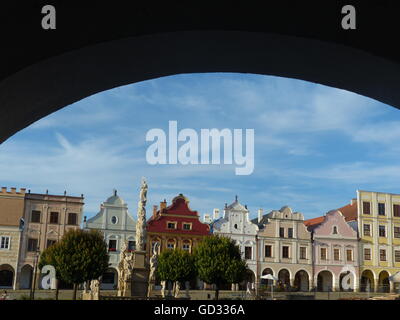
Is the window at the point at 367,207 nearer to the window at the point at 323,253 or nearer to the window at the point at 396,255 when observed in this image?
the window at the point at 396,255

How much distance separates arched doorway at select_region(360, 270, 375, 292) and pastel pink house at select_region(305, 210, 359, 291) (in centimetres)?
68

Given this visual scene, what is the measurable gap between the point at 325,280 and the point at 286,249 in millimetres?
4990

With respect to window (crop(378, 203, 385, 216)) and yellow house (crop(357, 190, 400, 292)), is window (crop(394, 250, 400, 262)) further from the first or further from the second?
window (crop(378, 203, 385, 216))

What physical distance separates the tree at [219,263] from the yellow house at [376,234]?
57.2ft

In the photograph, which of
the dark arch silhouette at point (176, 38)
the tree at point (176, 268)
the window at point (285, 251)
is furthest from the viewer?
the window at point (285, 251)

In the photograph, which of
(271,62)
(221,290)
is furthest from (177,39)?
(221,290)

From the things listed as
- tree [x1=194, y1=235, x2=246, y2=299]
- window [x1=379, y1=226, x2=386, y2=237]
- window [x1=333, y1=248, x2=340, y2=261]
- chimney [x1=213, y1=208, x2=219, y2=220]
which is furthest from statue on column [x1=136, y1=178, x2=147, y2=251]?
window [x1=379, y1=226, x2=386, y2=237]

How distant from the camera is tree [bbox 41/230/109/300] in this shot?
29.3 meters

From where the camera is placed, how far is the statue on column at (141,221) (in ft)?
91.2

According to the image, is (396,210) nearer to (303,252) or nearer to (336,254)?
(336,254)

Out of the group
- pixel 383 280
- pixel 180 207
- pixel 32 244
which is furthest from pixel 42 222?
pixel 383 280

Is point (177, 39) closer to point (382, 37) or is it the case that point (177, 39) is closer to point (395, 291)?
point (382, 37)

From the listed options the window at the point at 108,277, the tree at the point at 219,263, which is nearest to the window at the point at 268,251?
the tree at the point at 219,263
